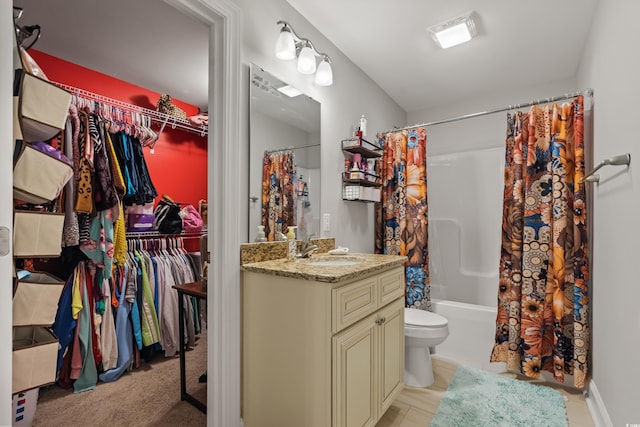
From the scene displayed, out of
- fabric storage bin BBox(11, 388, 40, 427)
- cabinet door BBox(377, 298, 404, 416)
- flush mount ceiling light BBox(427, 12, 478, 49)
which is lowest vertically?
fabric storage bin BBox(11, 388, 40, 427)

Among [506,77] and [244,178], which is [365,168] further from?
[506,77]

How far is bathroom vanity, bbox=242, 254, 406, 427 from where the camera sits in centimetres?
130

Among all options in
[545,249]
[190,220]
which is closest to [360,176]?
[545,249]

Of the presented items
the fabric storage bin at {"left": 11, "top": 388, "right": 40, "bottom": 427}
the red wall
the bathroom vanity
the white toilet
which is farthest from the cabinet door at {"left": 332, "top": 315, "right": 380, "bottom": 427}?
the red wall

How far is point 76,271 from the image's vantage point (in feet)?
7.09

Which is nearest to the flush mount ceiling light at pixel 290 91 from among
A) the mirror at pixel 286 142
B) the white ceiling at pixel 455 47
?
the mirror at pixel 286 142

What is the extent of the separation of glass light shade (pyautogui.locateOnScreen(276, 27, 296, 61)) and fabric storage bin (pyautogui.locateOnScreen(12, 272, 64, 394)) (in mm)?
1438

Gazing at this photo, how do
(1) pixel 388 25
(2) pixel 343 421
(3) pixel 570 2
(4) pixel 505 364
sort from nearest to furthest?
1. (2) pixel 343 421
2. (3) pixel 570 2
3. (1) pixel 388 25
4. (4) pixel 505 364

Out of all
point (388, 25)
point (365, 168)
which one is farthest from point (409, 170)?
point (388, 25)

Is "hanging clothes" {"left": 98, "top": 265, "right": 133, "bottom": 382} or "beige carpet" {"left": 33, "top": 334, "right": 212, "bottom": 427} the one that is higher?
"hanging clothes" {"left": 98, "top": 265, "right": 133, "bottom": 382}

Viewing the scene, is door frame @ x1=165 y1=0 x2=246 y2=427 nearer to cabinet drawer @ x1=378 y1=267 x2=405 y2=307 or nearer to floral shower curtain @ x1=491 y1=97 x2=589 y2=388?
cabinet drawer @ x1=378 y1=267 x2=405 y2=307

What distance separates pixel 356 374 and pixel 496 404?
111cm

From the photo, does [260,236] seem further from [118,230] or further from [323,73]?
[118,230]

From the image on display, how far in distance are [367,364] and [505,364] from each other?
5.04 feet
